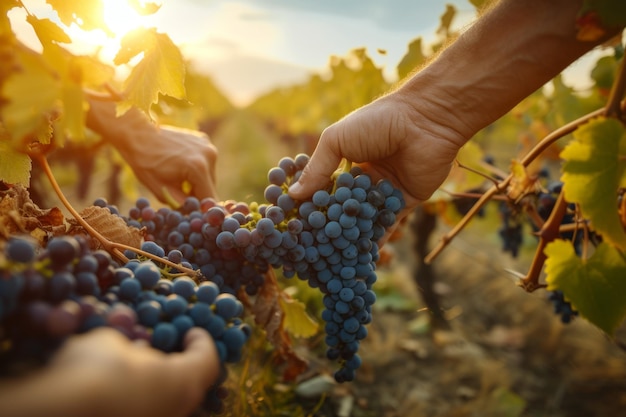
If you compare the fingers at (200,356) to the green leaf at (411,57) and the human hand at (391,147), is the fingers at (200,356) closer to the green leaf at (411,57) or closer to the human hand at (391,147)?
the human hand at (391,147)

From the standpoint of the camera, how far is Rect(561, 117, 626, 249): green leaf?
3.79 ft

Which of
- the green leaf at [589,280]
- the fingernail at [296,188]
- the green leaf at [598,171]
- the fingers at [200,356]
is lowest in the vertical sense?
the green leaf at [589,280]

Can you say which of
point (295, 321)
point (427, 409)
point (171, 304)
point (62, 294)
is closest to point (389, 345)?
point (427, 409)

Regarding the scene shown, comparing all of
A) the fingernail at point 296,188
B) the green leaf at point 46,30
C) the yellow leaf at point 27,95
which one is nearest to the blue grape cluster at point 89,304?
the yellow leaf at point 27,95

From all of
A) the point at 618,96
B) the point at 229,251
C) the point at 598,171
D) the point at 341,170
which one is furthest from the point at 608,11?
the point at 229,251

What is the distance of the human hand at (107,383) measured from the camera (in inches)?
21.3

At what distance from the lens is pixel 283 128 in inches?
602

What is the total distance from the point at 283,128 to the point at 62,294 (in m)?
15.0

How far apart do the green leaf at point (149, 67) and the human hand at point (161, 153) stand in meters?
0.51

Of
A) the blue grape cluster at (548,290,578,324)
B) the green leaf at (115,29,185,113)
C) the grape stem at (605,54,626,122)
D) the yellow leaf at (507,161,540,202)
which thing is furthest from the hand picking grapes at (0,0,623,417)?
the blue grape cluster at (548,290,578,324)

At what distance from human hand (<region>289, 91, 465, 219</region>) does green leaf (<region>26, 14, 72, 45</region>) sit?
867 millimetres

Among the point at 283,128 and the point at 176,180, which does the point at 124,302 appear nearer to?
the point at 176,180

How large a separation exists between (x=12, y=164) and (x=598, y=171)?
5.53 ft

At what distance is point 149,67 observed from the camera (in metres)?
1.29
